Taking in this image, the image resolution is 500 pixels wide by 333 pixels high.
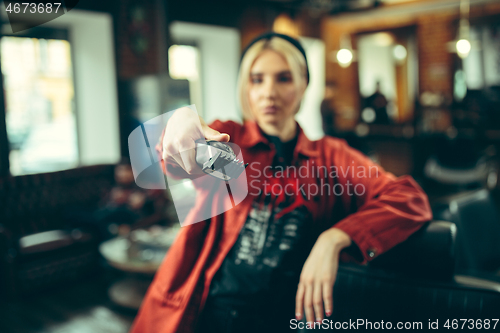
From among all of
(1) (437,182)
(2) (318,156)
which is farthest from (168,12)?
(2) (318,156)

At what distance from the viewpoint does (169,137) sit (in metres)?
0.50

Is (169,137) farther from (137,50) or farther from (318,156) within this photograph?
(137,50)

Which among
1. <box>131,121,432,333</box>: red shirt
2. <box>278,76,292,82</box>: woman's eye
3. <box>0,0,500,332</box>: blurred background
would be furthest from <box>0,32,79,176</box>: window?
<box>278,76,292,82</box>: woman's eye

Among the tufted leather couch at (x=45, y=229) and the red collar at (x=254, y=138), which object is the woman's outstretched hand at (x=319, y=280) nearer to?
the red collar at (x=254, y=138)

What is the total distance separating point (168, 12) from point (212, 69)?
1.48 metres

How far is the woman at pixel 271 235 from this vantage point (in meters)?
0.74

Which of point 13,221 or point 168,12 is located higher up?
point 168,12

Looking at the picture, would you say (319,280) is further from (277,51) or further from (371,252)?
(277,51)

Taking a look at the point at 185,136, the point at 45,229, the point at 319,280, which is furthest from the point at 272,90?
the point at 45,229

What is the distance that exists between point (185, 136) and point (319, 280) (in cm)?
42

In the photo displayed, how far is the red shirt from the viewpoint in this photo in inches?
31.5

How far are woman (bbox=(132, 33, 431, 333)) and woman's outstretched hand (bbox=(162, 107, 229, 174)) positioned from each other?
0.21 m

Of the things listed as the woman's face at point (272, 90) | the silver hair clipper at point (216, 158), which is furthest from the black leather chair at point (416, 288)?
the silver hair clipper at point (216, 158)

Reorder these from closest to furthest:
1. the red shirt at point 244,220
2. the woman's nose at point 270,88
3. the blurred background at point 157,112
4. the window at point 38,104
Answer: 1. the woman's nose at point 270,88
2. the red shirt at point 244,220
3. the blurred background at point 157,112
4. the window at point 38,104
